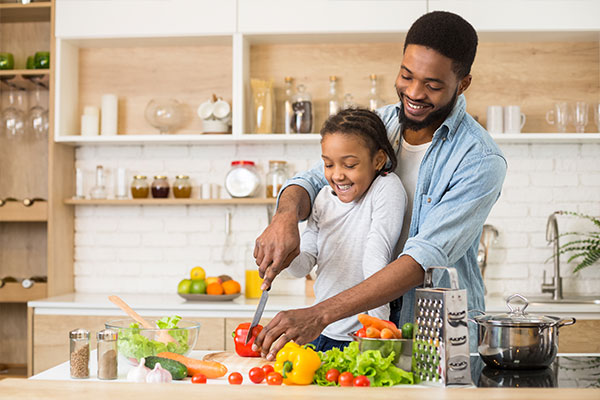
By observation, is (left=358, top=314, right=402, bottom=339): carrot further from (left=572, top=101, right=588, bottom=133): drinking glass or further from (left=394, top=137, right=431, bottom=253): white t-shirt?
(left=572, top=101, right=588, bottom=133): drinking glass

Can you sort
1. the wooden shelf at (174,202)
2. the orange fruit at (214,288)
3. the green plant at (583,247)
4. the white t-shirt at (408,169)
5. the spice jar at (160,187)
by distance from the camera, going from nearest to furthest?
1. the white t-shirt at (408,169)
2. the orange fruit at (214,288)
3. the green plant at (583,247)
4. the wooden shelf at (174,202)
5. the spice jar at (160,187)

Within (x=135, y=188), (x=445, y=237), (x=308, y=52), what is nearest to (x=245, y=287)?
(x=135, y=188)

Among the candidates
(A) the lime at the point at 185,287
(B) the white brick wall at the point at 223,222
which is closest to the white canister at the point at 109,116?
(B) the white brick wall at the point at 223,222

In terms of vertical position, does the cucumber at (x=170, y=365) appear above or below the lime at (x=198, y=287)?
above

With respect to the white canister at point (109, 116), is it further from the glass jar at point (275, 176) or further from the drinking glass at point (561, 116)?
the drinking glass at point (561, 116)

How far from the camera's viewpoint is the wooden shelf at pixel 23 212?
393cm

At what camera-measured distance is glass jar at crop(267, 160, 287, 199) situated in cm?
395

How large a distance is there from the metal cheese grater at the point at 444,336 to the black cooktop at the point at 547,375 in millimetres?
91

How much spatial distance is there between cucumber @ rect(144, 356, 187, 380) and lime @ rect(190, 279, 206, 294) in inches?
80.9

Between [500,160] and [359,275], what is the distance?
1.67ft

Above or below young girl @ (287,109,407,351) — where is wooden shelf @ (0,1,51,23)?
above

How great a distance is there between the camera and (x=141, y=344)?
5.49 feet

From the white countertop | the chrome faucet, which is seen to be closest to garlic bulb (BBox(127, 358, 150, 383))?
the white countertop

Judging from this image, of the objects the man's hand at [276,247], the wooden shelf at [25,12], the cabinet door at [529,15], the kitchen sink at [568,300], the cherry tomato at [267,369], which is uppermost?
the wooden shelf at [25,12]
